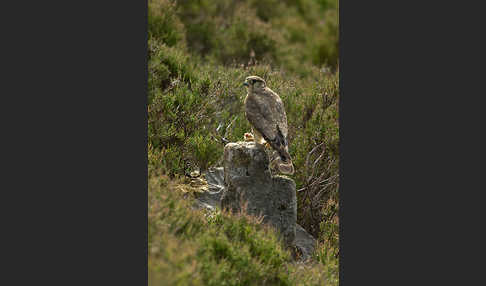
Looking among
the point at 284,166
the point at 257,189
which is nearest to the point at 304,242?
the point at 257,189

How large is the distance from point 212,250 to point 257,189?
1.16 meters

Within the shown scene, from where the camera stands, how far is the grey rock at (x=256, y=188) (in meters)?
6.64

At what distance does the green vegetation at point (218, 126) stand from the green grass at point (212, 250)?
0.05ft

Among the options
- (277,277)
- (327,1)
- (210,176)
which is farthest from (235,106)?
(327,1)

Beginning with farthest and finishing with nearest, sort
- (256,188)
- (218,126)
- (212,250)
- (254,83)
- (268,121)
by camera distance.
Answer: (218,126) → (254,83) → (256,188) → (268,121) → (212,250)

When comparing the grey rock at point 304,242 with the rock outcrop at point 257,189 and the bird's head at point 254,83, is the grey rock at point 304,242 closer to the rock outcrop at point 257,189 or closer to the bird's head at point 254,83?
the rock outcrop at point 257,189

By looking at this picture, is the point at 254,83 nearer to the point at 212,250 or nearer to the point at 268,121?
the point at 268,121

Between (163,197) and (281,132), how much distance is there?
170 cm

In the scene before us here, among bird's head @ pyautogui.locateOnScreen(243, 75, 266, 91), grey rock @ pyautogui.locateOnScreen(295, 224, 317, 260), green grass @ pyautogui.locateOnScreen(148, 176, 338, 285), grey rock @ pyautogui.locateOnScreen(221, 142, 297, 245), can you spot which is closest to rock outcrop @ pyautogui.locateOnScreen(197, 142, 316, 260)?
grey rock @ pyautogui.locateOnScreen(221, 142, 297, 245)

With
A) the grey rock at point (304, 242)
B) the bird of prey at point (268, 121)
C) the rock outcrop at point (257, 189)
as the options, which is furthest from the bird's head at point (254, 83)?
the grey rock at point (304, 242)

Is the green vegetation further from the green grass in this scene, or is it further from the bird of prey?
the bird of prey

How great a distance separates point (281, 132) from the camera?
6.51 m

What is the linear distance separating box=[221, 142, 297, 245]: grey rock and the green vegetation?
314mm

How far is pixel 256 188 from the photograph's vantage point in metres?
6.71
